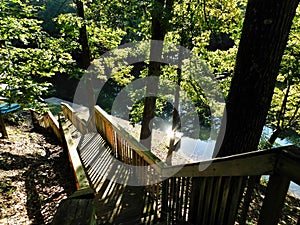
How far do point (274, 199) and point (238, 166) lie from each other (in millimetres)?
347

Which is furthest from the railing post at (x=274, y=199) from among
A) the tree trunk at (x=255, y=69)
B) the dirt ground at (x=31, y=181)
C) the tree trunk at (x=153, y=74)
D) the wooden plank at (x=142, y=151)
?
the tree trunk at (x=153, y=74)

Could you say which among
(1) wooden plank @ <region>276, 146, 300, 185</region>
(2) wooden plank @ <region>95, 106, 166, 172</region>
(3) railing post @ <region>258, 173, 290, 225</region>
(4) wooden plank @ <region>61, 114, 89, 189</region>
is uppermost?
(1) wooden plank @ <region>276, 146, 300, 185</region>

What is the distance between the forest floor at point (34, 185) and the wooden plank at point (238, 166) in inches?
90.7

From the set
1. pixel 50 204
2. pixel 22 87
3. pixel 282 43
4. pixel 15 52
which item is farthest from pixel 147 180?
pixel 15 52

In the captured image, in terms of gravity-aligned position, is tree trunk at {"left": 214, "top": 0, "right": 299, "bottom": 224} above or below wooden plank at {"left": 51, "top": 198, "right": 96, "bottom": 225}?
above

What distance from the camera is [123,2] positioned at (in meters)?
4.70

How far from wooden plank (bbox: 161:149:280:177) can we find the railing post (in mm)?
70

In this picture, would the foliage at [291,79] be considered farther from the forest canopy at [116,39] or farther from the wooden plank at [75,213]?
the wooden plank at [75,213]

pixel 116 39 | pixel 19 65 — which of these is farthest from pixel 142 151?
pixel 116 39

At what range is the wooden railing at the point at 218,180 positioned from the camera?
1.42 m

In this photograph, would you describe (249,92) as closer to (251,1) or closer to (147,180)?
(251,1)

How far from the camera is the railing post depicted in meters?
1.42

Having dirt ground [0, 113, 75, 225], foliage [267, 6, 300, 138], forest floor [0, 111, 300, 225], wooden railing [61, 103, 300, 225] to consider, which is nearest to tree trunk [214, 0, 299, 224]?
wooden railing [61, 103, 300, 225]

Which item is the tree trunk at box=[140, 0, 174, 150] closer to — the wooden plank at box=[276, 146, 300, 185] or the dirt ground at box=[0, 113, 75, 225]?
the dirt ground at box=[0, 113, 75, 225]
